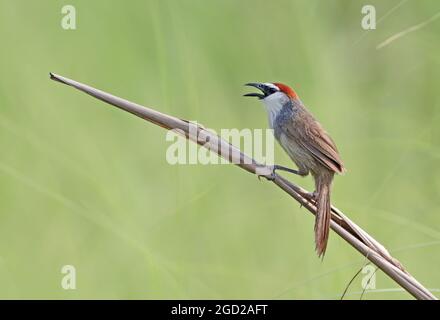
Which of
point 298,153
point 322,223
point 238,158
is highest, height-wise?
point 298,153

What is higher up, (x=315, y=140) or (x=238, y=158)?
(x=315, y=140)

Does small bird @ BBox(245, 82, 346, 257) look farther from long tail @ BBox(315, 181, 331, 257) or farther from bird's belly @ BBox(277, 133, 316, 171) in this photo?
long tail @ BBox(315, 181, 331, 257)

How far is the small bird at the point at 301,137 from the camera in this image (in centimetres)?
255

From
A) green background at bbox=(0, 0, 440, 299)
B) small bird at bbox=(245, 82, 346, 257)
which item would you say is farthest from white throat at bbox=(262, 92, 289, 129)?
green background at bbox=(0, 0, 440, 299)

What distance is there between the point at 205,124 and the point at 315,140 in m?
0.93

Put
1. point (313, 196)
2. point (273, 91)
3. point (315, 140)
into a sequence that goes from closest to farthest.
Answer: point (313, 196) < point (315, 140) < point (273, 91)

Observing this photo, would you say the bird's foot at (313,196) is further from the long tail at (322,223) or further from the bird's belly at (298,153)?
the bird's belly at (298,153)

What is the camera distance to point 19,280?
3037 mm

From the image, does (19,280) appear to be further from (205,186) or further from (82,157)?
(205,186)

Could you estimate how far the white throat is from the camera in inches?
107

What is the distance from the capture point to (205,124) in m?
3.42

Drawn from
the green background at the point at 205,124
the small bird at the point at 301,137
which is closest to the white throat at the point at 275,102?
the small bird at the point at 301,137

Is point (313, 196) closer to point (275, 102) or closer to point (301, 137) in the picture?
point (301, 137)

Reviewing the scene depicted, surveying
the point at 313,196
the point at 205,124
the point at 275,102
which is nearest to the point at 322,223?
the point at 313,196
